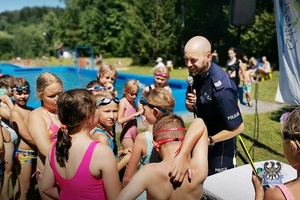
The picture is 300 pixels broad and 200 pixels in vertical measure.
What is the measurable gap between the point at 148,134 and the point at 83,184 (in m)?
0.74

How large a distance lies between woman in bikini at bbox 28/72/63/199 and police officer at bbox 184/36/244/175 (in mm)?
1146

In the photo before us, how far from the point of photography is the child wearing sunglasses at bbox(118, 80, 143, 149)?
13.5ft

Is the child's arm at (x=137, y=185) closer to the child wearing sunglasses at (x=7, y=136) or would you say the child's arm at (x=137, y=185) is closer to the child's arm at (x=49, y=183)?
the child's arm at (x=49, y=183)

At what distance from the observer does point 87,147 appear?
1904 mm

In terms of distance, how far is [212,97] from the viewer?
2.83 metres

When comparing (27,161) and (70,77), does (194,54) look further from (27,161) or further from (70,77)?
(70,77)

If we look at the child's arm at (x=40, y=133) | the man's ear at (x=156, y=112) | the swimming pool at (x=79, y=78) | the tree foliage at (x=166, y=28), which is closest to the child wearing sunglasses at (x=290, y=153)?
the man's ear at (x=156, y=112)

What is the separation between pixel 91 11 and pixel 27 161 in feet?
143

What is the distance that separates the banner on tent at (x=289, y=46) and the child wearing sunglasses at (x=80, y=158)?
3767mm

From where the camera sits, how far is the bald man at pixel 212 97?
9.00ft

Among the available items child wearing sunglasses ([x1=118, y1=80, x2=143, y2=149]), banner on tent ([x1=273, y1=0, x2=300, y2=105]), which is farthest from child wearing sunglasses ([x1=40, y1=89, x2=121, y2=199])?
banner on tent ([x1=273, y1=0, x2=300, y2=105])

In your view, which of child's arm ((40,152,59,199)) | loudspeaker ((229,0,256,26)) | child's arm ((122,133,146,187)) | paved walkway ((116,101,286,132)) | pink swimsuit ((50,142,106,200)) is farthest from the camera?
paved walkway ((116,101,286,132))

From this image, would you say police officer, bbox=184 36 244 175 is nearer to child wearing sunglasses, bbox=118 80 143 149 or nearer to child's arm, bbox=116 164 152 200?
child's arm, bbox=116 164 152 200

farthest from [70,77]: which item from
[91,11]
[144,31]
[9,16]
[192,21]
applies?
[9,16]
